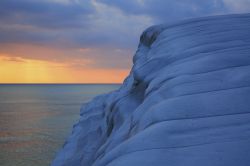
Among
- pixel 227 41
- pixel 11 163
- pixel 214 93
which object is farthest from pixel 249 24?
pixel 11 163

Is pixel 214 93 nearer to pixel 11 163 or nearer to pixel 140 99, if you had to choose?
pixel 140 99

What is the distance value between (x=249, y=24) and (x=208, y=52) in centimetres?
260

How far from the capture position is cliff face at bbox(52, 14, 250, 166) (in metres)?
4.21

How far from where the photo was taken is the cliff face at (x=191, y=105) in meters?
4.21

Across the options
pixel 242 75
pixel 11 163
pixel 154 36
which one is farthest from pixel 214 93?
pixel 11 163

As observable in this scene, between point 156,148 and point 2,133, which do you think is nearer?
point 156,148

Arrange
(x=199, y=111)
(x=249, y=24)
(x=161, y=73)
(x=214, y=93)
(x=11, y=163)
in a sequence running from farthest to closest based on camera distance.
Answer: (x=11, y=163), (x=249, y=24), (x=161, y=73), (x=214, y=93), (x=199, y=111)

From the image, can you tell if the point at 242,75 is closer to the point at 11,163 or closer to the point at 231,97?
the point at 231,97

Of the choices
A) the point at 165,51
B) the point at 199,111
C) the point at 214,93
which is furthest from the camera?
the point at 165,51

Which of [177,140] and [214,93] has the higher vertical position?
[214,93]

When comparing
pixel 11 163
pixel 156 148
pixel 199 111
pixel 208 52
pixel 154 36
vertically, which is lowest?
pixel 11 163

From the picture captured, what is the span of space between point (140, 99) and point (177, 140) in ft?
13.7

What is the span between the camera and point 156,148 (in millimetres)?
4430

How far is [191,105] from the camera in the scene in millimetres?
5258
